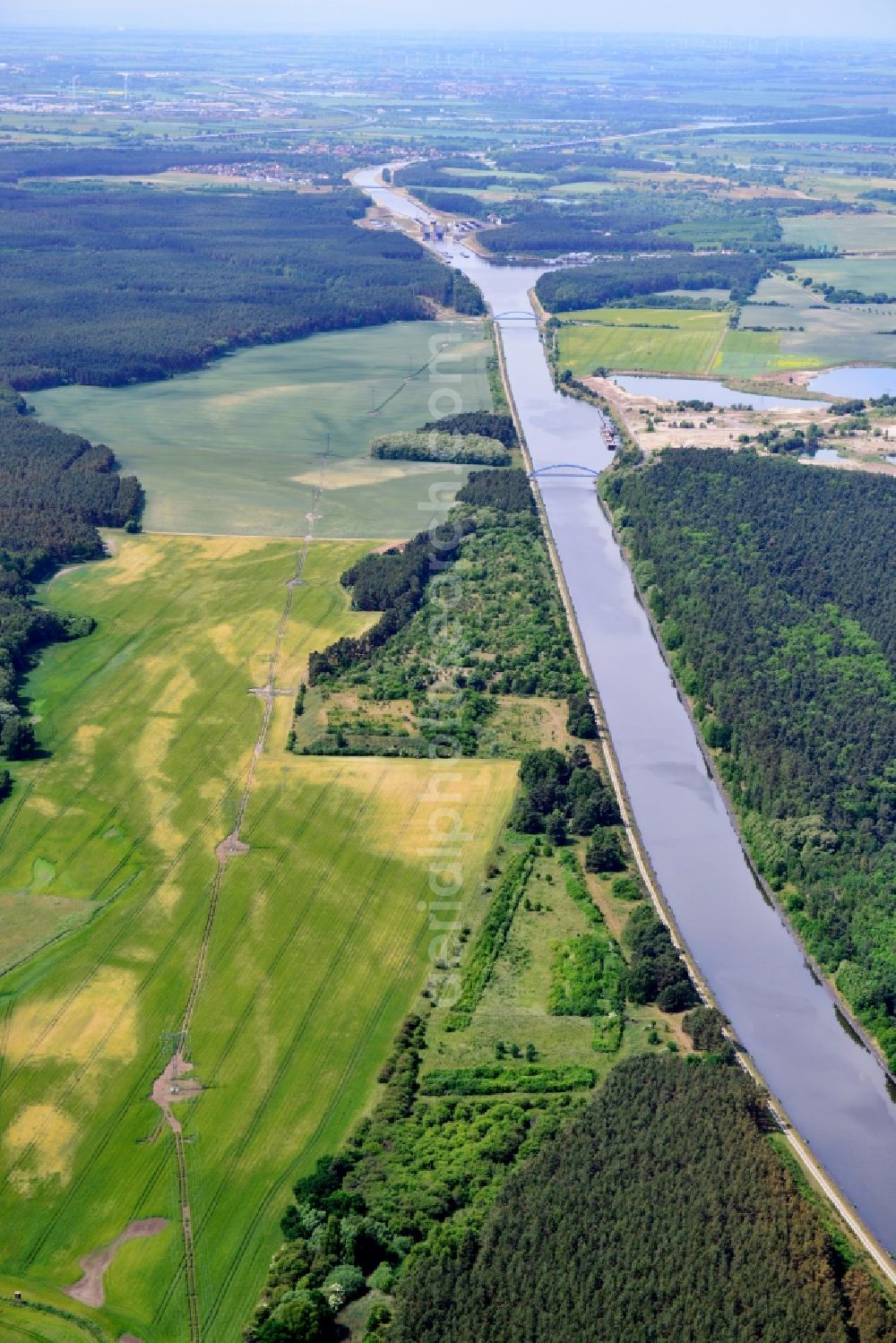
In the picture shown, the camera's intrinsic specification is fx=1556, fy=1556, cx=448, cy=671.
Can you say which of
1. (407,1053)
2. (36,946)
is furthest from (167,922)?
(407,1053)

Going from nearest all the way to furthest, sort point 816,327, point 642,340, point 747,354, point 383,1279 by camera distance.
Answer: point 383,1279
point 747,354
point 642,340
point 816,327

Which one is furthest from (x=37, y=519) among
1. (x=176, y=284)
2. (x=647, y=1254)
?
(x=176, y=284)

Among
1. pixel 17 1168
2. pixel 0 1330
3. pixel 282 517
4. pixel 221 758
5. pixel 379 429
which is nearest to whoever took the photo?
pixel 0 1330

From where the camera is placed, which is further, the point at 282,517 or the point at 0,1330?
the point at 282,517

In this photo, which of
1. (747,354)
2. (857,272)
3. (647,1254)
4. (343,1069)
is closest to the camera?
(647,1254)

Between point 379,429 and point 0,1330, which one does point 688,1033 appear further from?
point 379,429

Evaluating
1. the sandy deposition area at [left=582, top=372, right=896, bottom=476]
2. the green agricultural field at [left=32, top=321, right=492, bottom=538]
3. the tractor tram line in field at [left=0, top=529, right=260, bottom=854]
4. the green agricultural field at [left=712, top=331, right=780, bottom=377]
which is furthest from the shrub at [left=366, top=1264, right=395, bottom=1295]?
the green agricultural field at [left=712, top=331, right=780, bottom=377]

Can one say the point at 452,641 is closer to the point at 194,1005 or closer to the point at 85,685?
the point at 85,685
